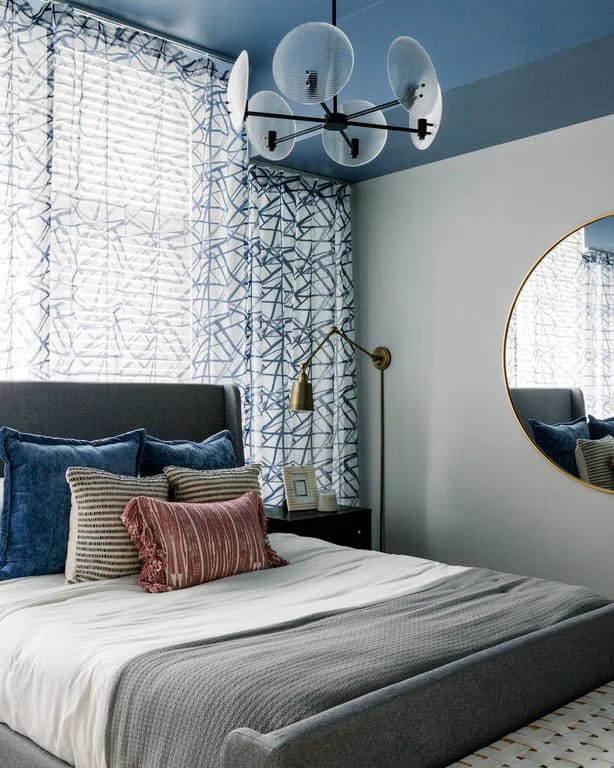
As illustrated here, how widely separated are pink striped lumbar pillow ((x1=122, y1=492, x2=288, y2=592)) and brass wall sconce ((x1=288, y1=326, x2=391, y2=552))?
3.81 feet

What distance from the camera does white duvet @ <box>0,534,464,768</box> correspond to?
6.05 feet

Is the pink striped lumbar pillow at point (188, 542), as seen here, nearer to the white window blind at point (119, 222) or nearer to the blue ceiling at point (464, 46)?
the white window blind at point (119, 222)

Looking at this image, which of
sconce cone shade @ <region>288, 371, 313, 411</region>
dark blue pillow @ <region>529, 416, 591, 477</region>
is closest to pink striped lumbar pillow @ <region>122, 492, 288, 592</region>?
sconce cone shade @ <region>288, 371, 313, 411</region>

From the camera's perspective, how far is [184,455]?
3.21 m

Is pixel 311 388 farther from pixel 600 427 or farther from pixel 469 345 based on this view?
pixel 600 427

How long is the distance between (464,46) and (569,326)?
1338 mm

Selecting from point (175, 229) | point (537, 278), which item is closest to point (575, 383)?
point (537, 278)

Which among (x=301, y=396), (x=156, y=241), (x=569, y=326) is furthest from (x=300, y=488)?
(x=569, y=326)

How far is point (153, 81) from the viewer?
12.4ft

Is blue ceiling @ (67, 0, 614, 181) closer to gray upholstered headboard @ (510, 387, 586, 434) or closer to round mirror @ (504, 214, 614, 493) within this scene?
round mirror @ (504, 214, 614, 493)

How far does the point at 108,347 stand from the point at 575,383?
2168mm

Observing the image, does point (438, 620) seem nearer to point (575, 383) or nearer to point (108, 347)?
point (575, 383)

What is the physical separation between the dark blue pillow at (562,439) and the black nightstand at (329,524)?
3.06 ft

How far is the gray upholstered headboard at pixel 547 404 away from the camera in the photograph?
362 centimetres
